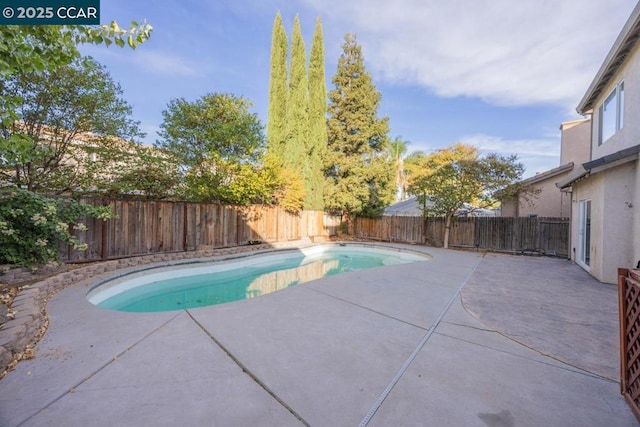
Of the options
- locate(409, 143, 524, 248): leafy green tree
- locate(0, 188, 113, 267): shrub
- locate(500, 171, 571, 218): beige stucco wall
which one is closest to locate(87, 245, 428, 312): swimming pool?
locate(0, 188, 113, 267): shrub

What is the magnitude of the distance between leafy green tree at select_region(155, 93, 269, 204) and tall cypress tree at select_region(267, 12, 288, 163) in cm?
443

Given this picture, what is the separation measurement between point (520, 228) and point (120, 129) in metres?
15.0

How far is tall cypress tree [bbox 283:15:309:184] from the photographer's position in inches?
575

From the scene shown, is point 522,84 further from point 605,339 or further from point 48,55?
point 48,55

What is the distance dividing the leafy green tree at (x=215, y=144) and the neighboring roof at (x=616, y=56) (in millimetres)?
10213

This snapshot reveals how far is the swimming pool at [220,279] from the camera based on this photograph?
580 centimetres

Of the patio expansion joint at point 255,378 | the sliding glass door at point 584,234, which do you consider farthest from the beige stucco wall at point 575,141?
the patio expansion joint at point 255,378

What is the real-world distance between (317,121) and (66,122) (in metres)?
11.4

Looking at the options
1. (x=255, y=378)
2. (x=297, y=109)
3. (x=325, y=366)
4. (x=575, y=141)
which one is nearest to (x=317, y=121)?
(x=297, y=109)

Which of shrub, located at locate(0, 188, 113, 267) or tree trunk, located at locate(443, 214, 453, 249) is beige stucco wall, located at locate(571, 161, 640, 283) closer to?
tree trunk, located at locate(443, 214, 453, 249)

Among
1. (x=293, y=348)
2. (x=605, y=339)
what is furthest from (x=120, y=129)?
(x=605, y=339)

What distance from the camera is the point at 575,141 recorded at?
41.6 ft

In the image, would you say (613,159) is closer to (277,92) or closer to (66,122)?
(66,122)

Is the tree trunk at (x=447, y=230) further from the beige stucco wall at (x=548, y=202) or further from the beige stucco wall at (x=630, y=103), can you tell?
the beige stucco wall at (x=630, y=103)
